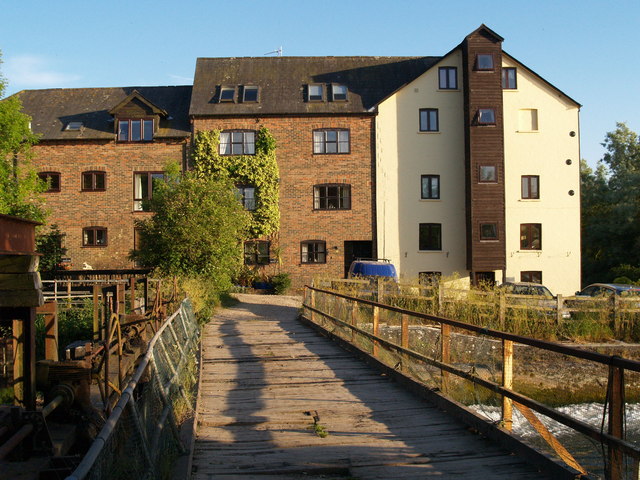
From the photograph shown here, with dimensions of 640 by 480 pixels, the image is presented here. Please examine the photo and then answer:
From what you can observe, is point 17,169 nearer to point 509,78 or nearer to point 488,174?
point 488,174

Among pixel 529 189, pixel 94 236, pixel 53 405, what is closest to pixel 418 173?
pixel 529 189

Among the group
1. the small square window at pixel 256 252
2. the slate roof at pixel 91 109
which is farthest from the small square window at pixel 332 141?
the slate roof at pixel 91 109

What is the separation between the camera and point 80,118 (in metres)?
32.5

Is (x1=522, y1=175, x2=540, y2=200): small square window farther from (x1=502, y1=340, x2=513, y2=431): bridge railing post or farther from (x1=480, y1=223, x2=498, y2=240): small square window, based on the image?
(x1=502, y1=340, x2=513, y2=431): bridge railing post

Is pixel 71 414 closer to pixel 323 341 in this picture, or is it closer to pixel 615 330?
pixel 323 341

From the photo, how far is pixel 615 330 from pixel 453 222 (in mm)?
13398

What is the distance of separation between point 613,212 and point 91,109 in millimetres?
32861

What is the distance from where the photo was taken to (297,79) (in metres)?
33.2

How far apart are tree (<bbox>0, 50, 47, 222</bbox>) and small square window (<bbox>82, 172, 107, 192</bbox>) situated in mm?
1961

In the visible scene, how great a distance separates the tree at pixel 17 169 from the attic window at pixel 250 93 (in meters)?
10.3

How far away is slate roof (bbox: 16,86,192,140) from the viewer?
31719 mm

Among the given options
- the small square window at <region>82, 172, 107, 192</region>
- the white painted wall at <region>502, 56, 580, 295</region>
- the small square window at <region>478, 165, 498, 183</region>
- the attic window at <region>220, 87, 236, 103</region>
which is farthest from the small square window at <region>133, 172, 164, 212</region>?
the white painted wall at <region>502, 56, 580, 295</region>

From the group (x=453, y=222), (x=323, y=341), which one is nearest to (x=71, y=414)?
(x=323, y=341)

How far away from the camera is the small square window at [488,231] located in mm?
30312
